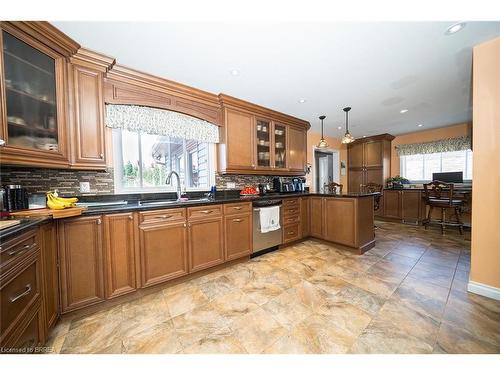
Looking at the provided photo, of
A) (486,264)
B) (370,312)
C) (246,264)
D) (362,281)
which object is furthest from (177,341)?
(486,264)

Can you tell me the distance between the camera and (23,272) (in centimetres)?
101

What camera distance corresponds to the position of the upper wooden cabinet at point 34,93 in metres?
1.30

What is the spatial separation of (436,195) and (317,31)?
4467 millimetres

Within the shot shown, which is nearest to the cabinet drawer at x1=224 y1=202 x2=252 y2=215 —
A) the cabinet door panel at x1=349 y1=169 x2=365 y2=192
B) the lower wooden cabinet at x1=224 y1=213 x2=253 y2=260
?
the lower wooden cabinet at x1=224 y1=213 x2=253 y2=260

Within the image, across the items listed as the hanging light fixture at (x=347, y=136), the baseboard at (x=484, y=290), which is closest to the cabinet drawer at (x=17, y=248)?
the baseboard at (x=484, y=290)

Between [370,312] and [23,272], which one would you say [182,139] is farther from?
[370,312]

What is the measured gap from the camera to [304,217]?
10.8ft

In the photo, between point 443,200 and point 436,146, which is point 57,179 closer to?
point 443,200

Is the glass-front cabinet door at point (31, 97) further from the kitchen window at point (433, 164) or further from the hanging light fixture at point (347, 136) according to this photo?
the kitchen window at point (433, 164)

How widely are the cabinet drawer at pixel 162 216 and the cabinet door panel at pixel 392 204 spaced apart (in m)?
5.26

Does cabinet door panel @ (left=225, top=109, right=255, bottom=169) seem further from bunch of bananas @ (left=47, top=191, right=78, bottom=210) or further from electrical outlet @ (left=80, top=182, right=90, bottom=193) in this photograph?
bunch of bananas @ (left=47, top=191, right=78, bottom=210)

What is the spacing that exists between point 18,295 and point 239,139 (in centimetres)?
261

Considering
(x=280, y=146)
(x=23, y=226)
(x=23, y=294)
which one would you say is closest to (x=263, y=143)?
(x=280, y=146)

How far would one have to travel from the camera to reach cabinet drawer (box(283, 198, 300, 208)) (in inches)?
119
